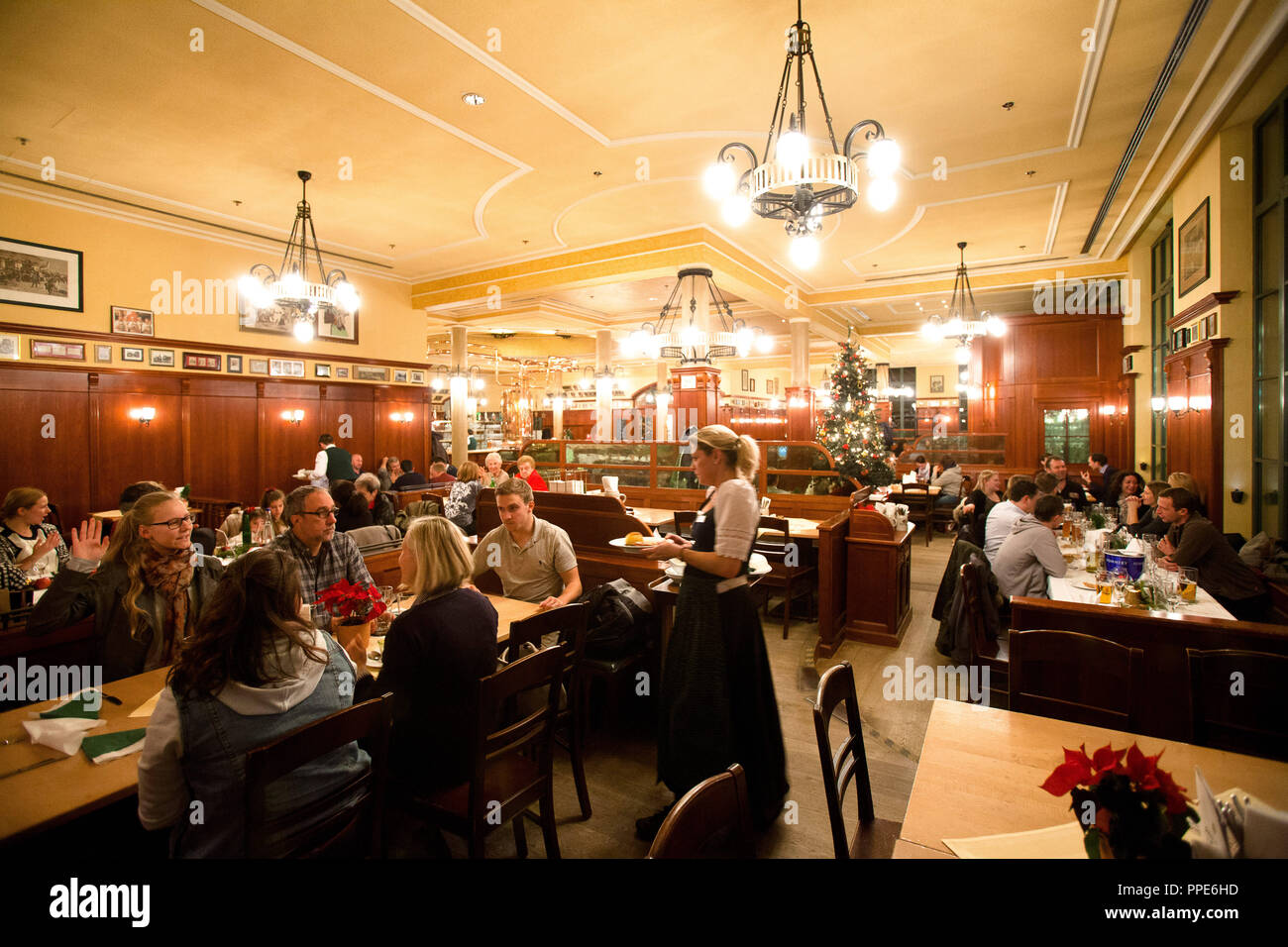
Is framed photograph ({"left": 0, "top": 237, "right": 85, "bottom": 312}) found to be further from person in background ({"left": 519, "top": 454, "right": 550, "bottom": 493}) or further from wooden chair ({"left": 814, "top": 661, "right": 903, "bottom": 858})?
wooden chair ({"left": 814, "top": 661, "right": 903, "bottom": 858})

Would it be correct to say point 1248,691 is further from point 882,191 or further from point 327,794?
point 327,794

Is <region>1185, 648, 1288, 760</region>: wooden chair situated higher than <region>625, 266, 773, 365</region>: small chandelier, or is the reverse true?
<region>625, 266, 773, 365</region>: small chandelier

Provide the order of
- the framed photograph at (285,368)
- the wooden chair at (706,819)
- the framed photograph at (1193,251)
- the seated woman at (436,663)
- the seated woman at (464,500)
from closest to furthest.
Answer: the wooden chair at (706,819) < the seated woman at (436,663) < the framed photograph at (1193,251) < the seated woman at (464,500) < the framed photograph at (285,368)

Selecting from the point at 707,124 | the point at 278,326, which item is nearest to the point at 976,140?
the point at 707,124

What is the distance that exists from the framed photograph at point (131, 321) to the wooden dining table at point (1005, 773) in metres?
9.82

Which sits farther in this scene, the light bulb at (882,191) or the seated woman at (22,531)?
the seated woman at (22,531)

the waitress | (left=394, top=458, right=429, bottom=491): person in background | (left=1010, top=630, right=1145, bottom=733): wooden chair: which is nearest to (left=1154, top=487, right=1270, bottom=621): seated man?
(left=1010, top=630, right=1145, bottom=733): wooden chair

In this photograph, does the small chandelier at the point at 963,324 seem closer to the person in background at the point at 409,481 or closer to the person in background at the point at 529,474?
the person in background at the point at 529,474

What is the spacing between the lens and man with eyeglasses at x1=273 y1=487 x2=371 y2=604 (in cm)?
309

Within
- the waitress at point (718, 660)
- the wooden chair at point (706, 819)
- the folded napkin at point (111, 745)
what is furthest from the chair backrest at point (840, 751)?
the folded napkin at point (111, 745)

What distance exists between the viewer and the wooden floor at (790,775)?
2.65 m

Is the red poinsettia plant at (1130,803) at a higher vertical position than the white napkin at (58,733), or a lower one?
higher

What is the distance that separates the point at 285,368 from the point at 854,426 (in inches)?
338

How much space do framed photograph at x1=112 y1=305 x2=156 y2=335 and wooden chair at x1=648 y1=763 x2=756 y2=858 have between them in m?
9.58
